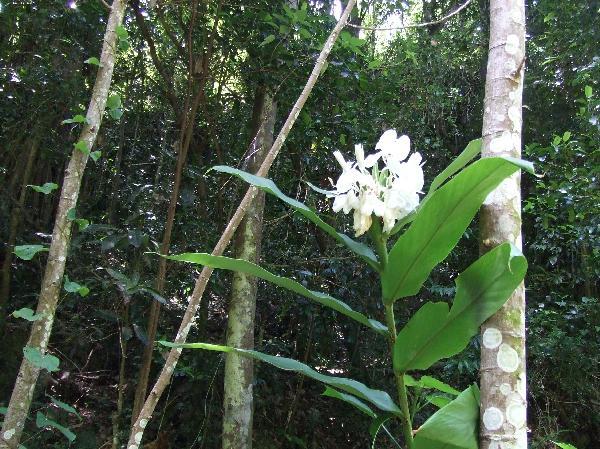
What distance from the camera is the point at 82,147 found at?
1741mm

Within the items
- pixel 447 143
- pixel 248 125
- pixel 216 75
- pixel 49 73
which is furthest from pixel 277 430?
pixel 447 143

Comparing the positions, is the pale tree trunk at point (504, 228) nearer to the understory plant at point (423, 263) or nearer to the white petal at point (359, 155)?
the understory plant at point (423, 263)

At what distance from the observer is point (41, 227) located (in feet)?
13.1

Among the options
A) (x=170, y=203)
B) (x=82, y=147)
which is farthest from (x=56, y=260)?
(x=170, y=203)

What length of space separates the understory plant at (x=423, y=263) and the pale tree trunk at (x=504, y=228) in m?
0.05

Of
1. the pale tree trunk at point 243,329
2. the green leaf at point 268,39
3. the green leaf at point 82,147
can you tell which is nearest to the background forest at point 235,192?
the green leaf at point 268,39

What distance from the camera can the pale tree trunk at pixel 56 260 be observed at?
1645mm

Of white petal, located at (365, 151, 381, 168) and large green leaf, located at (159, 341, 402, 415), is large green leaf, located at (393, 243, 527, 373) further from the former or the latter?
white petal, located at (365, 151, 381, 168)

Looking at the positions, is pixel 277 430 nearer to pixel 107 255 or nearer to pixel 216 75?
pixel 107 255

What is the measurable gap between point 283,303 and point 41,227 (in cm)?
188

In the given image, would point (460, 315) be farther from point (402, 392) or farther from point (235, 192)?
point (235, 192)

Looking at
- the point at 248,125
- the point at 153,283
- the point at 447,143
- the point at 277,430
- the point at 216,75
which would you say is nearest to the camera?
the point at 153,283

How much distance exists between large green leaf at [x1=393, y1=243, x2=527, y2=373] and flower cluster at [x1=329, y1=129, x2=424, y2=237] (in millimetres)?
145

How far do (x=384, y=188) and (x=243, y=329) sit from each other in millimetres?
2012
